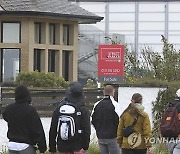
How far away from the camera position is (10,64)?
30.3 m

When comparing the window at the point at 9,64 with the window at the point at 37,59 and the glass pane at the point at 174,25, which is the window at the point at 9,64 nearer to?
the window at the point at 37,59

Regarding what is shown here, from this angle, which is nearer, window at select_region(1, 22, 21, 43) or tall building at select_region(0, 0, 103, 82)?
tall building at select_region(0, 0, 103, 82)

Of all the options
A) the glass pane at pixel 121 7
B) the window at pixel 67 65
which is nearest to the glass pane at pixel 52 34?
the window at pixel 67 65

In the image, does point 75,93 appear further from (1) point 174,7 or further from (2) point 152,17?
(1) point 174,7

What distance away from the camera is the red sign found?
17.5m

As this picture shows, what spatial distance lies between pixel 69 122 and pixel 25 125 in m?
0.67

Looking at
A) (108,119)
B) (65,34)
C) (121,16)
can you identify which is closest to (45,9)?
(65,34)

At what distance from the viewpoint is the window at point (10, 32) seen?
97.2 ft

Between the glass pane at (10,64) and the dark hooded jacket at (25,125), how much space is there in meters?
20.8

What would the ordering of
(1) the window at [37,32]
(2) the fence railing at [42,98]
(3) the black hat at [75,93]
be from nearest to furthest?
(3) the black hat at [75,93] < (2) the fence railing at [42,98] < (1) the window at [37,32]

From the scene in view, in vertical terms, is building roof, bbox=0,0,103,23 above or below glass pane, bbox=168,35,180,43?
above

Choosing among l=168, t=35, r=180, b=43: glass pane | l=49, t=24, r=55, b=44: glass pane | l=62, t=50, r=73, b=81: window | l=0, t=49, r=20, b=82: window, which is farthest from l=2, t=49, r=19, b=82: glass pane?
l=168, t=35, r=180, b=43: glass pane

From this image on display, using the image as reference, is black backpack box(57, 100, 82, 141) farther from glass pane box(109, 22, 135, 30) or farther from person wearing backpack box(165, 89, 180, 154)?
glass pane box(109, 22, 135, 30)

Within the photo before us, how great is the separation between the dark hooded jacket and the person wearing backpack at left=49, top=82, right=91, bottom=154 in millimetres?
292
